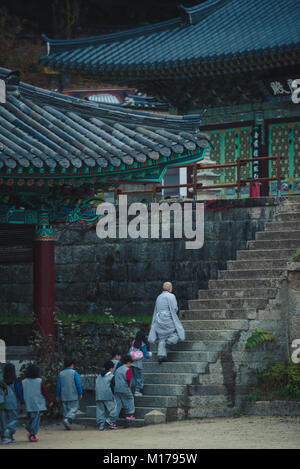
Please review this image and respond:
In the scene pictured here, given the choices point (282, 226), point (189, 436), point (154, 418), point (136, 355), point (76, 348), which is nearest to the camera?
point (189, 436)

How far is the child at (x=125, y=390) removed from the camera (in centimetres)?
1557

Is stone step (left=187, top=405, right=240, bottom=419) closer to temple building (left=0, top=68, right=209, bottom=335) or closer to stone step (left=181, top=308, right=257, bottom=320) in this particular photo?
stone step (left=181, top=308, right=257, bottom=320)

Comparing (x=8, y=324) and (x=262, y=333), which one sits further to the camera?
(x=8, y=324)

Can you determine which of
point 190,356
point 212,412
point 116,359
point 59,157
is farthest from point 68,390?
point 59,157

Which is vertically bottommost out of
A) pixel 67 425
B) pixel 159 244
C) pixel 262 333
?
pixel 67 425

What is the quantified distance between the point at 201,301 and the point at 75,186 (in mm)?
3071

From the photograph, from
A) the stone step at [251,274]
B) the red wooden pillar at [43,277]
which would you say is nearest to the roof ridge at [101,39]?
the stone step at [251,274]

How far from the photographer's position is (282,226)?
19.2m

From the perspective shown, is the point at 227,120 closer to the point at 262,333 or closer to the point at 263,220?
the point at 263,220

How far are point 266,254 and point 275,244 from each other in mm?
377

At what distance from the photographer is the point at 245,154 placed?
2661 centimetres

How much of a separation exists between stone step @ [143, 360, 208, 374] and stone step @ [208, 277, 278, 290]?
6.43ft

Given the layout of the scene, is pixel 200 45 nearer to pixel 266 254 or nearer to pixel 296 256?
pixel 266 254

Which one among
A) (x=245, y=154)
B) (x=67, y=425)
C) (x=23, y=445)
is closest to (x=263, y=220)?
(x=245, y=154)
